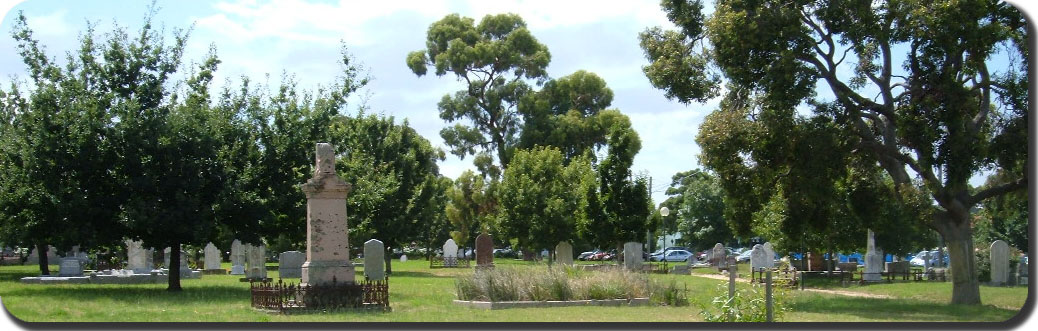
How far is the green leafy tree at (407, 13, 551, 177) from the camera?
57469 millimetres

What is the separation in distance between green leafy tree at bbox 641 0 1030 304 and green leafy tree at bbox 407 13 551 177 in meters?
35.4

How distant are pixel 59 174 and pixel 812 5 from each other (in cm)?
1709

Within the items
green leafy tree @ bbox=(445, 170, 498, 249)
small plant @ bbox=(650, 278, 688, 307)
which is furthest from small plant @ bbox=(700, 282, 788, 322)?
green leafy tree @ bbox=(445, 170, 498, 249)

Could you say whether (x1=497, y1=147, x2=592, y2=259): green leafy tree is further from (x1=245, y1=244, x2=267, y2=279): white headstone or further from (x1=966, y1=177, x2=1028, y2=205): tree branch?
(x1=966, y1=177, x2=1028, y2=205): tree branch

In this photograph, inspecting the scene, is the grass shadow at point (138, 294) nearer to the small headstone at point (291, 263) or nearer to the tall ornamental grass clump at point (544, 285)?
the tall ornamental grass clump at point (544, 285)

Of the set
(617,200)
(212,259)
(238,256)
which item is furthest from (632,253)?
(212,259)

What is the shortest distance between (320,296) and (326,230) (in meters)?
1.47

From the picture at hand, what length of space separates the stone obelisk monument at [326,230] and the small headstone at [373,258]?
11.8 meters

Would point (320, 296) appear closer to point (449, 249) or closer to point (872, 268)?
point (872, 268)

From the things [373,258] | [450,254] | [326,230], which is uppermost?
[326,230]

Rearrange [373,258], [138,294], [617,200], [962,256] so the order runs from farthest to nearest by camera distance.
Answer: [617,200]
[373,258]
[138,294]
[962,256]

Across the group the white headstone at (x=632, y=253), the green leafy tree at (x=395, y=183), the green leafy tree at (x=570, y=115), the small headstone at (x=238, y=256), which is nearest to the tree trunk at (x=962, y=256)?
the white headstone at (x=632, y=253)

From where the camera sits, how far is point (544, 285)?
19750mm

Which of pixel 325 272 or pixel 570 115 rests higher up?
pixel 570 115
